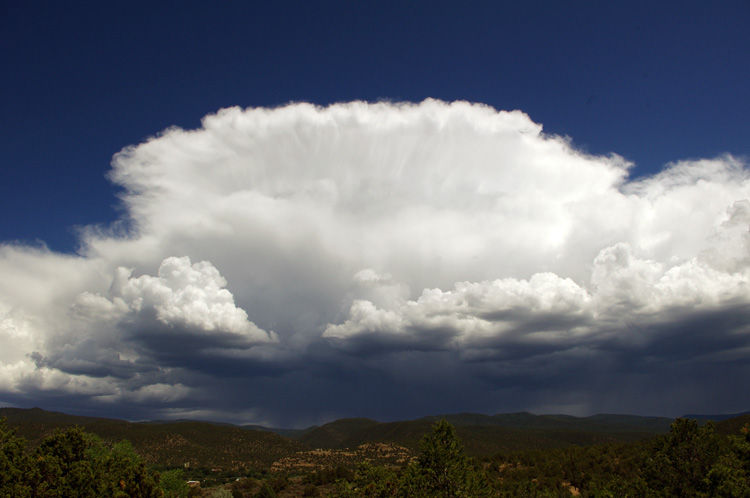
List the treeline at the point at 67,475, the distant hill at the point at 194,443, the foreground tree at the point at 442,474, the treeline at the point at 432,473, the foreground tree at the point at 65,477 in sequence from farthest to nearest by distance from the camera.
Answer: the distant hill at the point at 194,443
the treeline at the point at 432,473
the foreground tree at the point at 442,474
the treeline at the point at 67,475
the foreground tree at the point at 65,477

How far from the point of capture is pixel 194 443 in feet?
476

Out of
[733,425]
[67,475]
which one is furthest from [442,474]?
[733,425]

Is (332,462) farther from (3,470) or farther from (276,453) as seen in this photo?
(3,470)

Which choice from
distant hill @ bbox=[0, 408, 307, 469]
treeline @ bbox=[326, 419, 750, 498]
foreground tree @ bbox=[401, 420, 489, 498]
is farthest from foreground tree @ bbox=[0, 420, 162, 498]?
distant hill @ bbox=[0, 408, 307, 469]

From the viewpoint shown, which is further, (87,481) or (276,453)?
(276,453)

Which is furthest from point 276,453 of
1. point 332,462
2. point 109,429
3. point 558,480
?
point 558,480

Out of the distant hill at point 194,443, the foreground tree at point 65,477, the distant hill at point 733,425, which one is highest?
the foreground tree at point 65,477

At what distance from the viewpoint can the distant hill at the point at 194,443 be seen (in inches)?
5015

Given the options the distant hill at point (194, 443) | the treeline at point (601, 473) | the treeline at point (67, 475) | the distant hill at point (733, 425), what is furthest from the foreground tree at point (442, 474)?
the distant hill at point (194, 443)

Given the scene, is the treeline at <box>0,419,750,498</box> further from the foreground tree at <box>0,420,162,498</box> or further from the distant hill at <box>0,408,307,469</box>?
the distant hill at <box>0,408,307,469</box>

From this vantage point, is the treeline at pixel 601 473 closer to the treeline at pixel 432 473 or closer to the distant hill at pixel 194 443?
the treeline at pixel 432 473

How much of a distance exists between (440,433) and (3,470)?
32007mm

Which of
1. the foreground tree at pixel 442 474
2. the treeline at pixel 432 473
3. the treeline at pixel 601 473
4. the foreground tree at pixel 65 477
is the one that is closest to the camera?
the foreground tree at pixel 65 477

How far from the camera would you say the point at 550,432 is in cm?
18775
